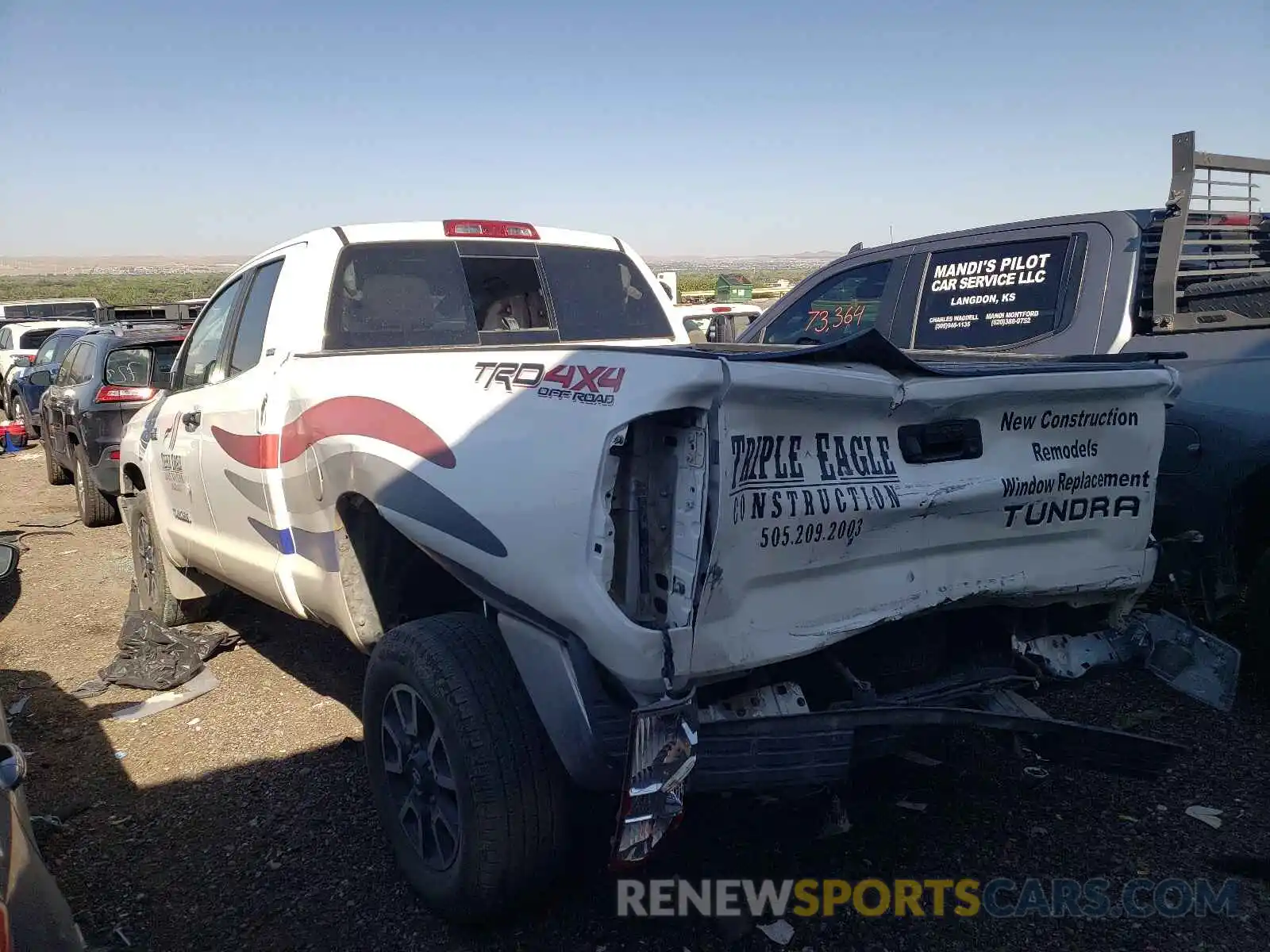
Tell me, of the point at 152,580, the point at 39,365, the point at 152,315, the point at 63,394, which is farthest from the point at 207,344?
the point at 152,315

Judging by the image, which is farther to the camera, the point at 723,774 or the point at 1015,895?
the point at 1015,895

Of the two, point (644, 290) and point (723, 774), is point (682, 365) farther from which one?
point (644, 290)

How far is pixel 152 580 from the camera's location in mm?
5652

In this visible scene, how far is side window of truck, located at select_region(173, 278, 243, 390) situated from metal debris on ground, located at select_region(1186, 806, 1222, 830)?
4.33 m

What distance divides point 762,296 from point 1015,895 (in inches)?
1305

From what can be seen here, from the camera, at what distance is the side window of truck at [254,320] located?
→ 4094mm

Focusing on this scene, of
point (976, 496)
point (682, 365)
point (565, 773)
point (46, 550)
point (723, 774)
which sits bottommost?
point (46, 550)

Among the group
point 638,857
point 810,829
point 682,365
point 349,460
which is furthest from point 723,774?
point 349,460

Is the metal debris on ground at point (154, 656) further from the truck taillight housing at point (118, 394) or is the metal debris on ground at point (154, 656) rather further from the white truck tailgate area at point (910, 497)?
the white truck tailgate area at point (910, 497)

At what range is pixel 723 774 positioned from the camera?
230 cm

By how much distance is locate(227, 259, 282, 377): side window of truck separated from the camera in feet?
13.4

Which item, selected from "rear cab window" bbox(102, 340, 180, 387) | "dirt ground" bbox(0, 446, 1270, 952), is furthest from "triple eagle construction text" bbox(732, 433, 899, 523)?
"rear cab window" bbox(102, 340, 180, 387)

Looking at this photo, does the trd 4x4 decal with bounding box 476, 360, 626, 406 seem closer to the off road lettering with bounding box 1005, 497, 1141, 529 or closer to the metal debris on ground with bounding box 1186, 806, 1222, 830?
the off road lettering with bounding box 1005, 497, 1141, 529

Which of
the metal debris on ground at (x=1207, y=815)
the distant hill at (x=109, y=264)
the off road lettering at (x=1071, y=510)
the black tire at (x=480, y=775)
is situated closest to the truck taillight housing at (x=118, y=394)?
the black tire at (x=480, y=775)
